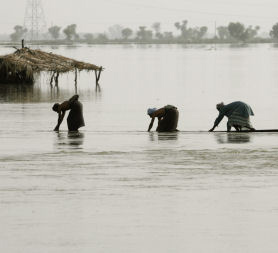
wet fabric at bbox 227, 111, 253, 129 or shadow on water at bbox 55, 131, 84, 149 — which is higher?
wet fabric at bbox 227, 111, 253, 129

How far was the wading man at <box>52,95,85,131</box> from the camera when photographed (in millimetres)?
23484

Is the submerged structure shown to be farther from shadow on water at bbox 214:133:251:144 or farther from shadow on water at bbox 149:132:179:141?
shadow on water at bbox 214:133:251:144

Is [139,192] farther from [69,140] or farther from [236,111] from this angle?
[236,111]

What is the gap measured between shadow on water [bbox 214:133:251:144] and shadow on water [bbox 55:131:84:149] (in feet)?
11.2

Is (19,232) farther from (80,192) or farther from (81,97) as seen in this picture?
(81,97)

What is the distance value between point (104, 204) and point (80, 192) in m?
1.13

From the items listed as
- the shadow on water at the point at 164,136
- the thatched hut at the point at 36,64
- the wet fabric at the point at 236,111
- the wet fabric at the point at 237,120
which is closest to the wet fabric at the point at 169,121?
the shadow on water at the point at 164,136

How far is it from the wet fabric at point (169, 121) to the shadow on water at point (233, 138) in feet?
3.76

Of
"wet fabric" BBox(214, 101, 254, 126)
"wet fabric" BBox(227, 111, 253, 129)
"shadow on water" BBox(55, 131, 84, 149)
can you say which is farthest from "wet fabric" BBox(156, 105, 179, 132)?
"shadow on water" BBox(55, 131, 84, 149)

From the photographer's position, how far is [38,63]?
63.4 m

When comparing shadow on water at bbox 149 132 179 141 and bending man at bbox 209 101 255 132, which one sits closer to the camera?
bending man at bbox 209 101 255 132

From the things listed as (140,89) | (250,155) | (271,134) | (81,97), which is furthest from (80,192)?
(140,89)

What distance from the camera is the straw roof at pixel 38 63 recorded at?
6309cm

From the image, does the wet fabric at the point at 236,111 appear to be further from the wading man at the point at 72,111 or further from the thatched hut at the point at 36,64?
the thatched hut at the point at 36,64
